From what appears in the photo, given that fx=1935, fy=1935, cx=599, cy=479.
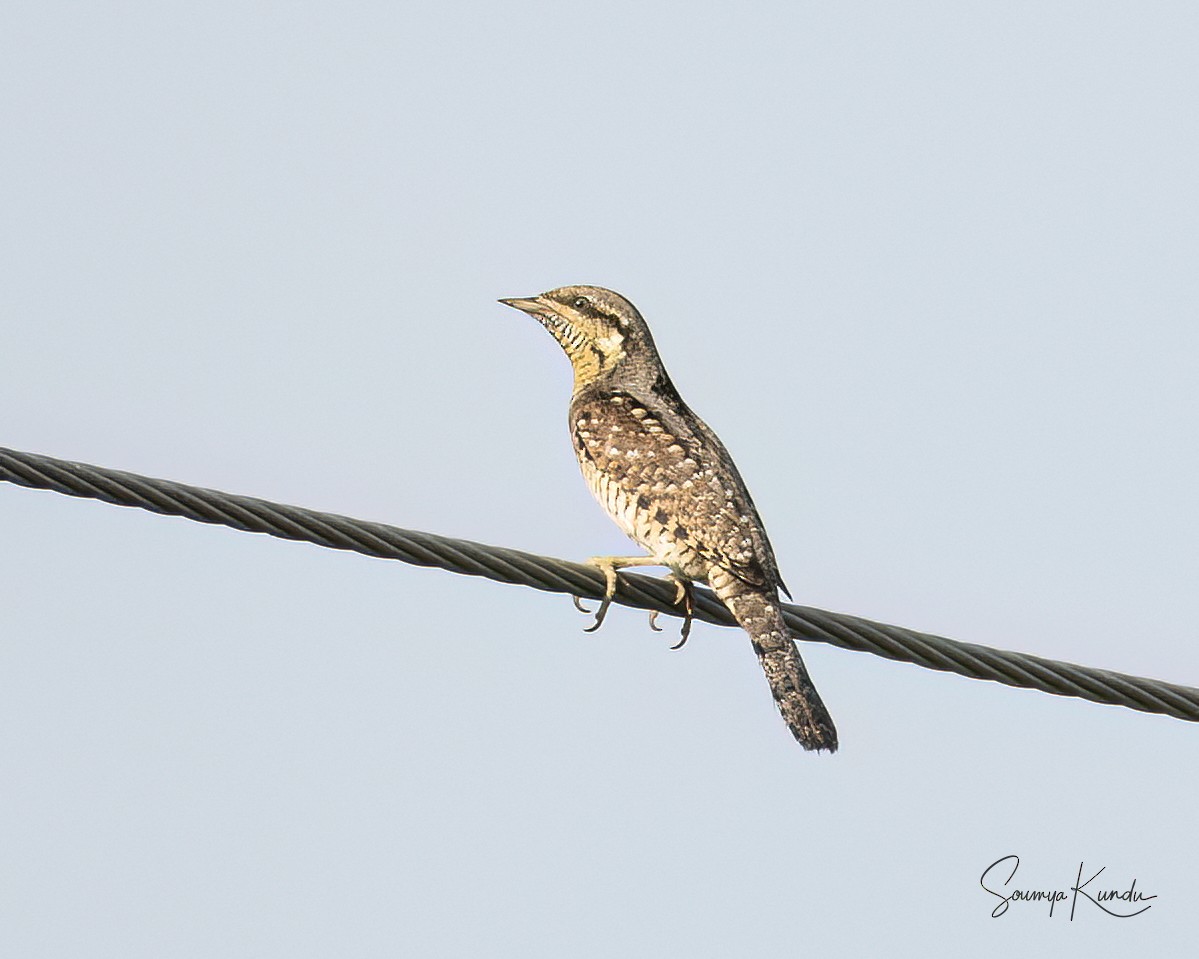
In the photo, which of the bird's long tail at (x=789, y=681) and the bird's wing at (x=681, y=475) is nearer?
the bird's long tail at (x=789, y=681)

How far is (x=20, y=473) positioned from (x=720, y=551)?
3010 mm

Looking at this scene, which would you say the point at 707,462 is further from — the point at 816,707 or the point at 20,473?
the point at 20,473

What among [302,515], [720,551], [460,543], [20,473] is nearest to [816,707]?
[720,551]

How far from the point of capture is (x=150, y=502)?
605cm

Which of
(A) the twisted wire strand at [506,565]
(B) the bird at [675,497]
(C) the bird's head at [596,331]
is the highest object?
(C) the bird's head at [596,331]

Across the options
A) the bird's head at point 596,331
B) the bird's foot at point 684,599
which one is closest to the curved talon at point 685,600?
the bird's foot at point 684,599

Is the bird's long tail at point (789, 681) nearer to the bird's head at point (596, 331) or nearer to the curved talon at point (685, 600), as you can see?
the curved talon at point (685, 600)

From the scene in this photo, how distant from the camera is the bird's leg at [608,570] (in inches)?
295

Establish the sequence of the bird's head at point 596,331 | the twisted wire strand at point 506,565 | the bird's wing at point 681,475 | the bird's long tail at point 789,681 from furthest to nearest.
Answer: the bird's head at point 596,331, the bird's wing at point 681,475, the bird's long tail at point 789,681, the twisted wire strand at point 506,565

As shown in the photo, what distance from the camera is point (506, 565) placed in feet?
21.4

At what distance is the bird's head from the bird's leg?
1.84 metres

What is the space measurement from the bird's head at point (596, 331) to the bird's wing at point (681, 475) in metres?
0.56

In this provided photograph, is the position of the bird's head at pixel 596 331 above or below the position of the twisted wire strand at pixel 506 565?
above

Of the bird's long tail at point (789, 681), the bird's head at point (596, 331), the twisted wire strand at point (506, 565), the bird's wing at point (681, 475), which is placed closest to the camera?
the twisted wire strand at point (506, 565)
